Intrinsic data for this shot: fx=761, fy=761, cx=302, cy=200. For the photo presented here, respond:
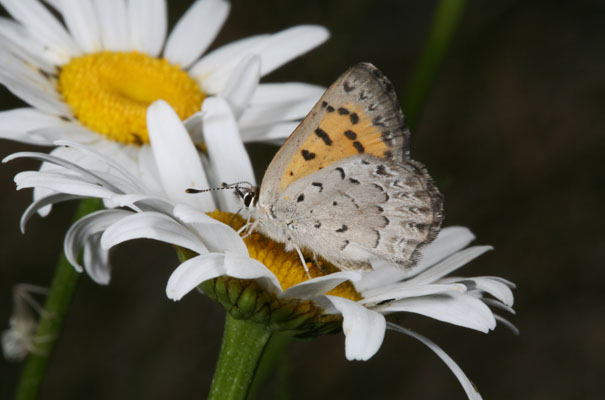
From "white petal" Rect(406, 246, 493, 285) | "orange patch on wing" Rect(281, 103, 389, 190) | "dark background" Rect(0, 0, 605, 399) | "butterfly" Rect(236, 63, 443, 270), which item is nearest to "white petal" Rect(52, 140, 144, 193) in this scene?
"butterfly" Rect(236, 63, 443, 270)

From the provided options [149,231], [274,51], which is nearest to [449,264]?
[149,231]

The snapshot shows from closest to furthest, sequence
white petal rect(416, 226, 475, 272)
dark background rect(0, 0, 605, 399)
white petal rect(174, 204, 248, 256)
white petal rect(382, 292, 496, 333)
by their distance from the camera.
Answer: white petal rect(382, 292, 496, 333), white petal rect(174, 204, 248, 256), white petal rect(416, 226, 475, 272), dark background rect(0, 0, 605, 399)

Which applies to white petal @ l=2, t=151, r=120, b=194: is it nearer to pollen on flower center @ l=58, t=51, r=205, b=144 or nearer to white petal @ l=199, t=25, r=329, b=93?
pollen on flower center @ l=58, t=51, r=205, b=144

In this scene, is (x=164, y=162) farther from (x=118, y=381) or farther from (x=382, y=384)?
(x=382, y=384)

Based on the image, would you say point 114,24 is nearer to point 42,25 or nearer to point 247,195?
point 42,25

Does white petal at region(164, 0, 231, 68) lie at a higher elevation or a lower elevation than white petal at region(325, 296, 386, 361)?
higher

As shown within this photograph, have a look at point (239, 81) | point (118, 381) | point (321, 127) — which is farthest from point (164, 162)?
point (118, 381)
